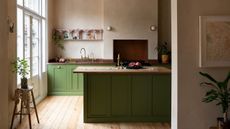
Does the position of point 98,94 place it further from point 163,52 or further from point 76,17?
point 76,17

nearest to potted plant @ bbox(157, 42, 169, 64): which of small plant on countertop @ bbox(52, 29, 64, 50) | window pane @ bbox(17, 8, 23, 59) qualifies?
small plant on countertop @ bbox(52, 29, 64, 50)

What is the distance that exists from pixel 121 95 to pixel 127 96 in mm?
106

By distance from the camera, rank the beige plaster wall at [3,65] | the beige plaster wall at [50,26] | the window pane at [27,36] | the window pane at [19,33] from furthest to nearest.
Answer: the beige plaster wall at [50,26]
the window pane at [27,36]
the window pane at [19,33]
the beige plaster wall at [3,65]

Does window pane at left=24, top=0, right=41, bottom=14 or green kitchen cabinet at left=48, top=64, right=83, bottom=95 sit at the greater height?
window pane at left=24, top=0, right=41, bottom=14

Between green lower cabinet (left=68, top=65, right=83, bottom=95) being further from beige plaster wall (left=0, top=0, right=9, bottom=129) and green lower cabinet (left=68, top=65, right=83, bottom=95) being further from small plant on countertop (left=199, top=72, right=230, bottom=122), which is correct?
small plant on countertop (left=199, top=72, right=230, bottom=122)

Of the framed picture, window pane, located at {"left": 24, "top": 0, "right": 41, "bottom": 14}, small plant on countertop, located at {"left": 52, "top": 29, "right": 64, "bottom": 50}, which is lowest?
the framed picture

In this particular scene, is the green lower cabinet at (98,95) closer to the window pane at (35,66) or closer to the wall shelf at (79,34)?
the window pane at (35,66)

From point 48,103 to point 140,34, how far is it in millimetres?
3141

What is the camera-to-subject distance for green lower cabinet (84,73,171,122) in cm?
480

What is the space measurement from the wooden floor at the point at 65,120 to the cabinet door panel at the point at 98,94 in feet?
0.84

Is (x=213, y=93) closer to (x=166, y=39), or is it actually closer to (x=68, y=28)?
(x=166, y=39)

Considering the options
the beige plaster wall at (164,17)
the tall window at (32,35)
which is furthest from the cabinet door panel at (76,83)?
the beige plaster wall at (164,17)

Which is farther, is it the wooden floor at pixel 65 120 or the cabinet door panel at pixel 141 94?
the cabinet door panel at pixel 141 94

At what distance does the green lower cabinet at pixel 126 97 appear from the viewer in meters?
4.80
